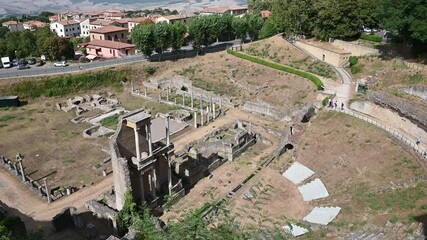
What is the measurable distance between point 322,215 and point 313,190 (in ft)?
13.0

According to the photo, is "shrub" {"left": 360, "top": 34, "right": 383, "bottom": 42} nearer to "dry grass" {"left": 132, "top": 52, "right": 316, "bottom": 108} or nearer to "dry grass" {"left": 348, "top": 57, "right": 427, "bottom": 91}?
"dry grass" {"left": 348, "top": 57, "right": 427, "bottom": 91}

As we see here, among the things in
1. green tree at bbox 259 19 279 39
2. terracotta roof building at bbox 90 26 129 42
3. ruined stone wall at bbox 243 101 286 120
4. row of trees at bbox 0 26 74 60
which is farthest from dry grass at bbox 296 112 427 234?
terracotta roof building at bbox 90 26 129 42

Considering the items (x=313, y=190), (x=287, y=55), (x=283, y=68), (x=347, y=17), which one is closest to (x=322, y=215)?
(x=313, y=190)

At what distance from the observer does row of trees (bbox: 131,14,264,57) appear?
6341 centimetres

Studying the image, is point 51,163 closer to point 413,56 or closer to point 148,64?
point 148,64

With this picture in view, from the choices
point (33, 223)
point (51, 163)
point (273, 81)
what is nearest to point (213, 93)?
point (273, 81)

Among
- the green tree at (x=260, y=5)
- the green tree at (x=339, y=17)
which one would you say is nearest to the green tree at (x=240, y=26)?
the green tree at (x=339, y=17)

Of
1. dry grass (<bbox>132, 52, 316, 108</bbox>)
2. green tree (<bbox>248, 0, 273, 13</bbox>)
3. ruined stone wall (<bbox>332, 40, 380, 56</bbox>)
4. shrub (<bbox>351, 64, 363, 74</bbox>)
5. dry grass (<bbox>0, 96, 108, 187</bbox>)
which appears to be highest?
green tree (<bbox>248, 0, 273, 13</bbox>)

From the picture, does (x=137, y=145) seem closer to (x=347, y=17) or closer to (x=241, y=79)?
(x=241, y=79)

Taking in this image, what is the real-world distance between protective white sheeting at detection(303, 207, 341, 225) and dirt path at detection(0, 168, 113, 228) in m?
17.4

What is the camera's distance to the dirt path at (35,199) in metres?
29.9

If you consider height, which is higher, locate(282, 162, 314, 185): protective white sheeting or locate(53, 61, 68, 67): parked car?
locate(53, 61, 68, 67): parked car

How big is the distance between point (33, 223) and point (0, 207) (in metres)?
3.18

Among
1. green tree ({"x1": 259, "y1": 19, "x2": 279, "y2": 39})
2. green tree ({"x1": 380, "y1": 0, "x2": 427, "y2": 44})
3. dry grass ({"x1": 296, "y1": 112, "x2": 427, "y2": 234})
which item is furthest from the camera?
green tree ({"x1": 259, "y1": 19, "x2": 279, "y2": 39})
